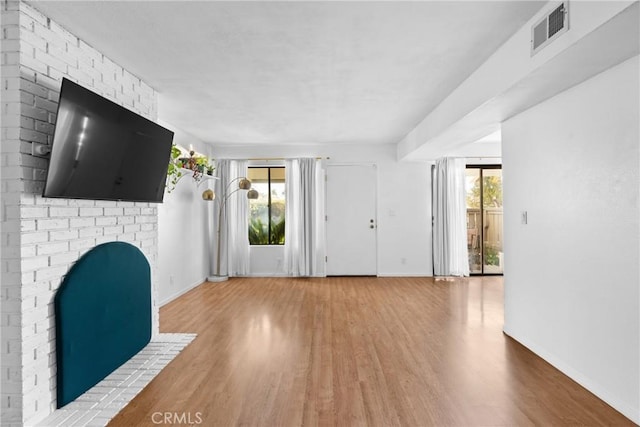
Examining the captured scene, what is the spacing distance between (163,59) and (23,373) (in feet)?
7.98

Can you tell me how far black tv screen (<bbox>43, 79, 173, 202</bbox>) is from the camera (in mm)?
2162

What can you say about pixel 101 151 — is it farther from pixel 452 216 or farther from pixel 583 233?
pixel 452 216

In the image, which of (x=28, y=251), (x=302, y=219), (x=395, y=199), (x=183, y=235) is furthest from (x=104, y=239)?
(x=395, y=199)

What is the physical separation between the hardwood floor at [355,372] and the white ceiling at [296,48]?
2549 millimetres

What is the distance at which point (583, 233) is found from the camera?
2557 mm

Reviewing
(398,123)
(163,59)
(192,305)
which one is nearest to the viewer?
(163,59)

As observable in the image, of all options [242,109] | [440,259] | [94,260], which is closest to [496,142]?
[440,259]

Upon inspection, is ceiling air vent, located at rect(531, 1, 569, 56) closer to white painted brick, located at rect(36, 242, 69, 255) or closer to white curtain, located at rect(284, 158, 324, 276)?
white painted brick, located at rect(36, 242, 69, 255)

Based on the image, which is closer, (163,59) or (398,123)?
(163,59)

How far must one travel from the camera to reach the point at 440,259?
6656 mm

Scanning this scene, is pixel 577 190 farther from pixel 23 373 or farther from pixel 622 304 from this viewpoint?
pixel 23 373

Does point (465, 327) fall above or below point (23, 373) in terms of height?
below

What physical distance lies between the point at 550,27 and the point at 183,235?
515 cm

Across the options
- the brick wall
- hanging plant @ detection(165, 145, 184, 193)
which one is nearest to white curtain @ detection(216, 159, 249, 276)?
hanging plant @ detection(165, 145, 184, 193)
